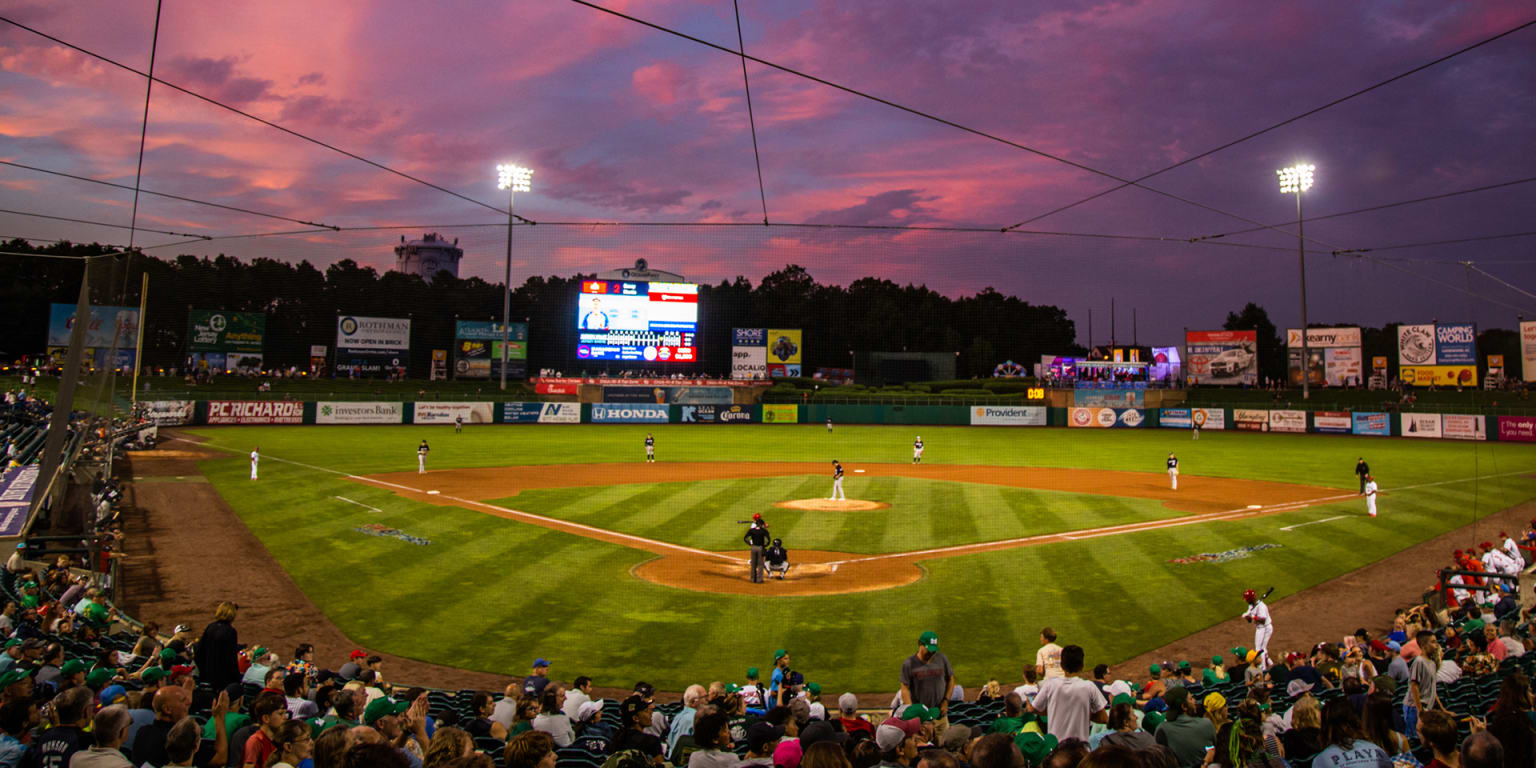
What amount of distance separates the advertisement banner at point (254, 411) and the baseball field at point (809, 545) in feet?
39.5

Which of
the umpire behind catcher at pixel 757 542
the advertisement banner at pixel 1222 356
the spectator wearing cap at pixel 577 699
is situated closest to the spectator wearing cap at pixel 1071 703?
the spectator wearing cap at pixel 577 699

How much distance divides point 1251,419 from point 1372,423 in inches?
266

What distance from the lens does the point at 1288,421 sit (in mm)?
53781

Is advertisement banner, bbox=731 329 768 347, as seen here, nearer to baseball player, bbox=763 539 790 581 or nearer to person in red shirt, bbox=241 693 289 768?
baseball player, bbox=763 539 790 581

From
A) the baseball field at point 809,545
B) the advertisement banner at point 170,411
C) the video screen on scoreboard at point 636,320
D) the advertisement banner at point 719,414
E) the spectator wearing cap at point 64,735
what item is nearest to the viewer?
the spectator wearing cap at point 64,735

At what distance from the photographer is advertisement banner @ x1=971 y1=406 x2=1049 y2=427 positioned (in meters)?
61.7

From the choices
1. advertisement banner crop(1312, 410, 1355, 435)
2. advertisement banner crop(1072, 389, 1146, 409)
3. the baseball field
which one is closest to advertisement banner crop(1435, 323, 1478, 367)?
advertisement banner crop(1312, 410, 1355, 435)

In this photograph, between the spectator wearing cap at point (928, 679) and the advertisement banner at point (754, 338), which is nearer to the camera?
the spectator wearing cap at point (928, 679)

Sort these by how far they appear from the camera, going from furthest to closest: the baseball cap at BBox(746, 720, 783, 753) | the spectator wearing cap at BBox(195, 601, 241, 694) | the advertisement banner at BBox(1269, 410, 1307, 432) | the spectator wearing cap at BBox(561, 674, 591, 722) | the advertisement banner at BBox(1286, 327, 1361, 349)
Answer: the advertisement banner at BBox(1286, 327, 1361, 349)
the advertisement banner at BBox(1269, 410, 1307, 432)
the spectator wearing cap at BBox(195, 601, 241, 694)
the spectator wearing cap at BBox(561, 674, 591, 722)
the baseball cap at BBox(746, 720, 783, 753)

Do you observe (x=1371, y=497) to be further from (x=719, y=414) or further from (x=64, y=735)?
(x=719, y=414)

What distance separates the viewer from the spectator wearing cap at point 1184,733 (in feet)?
18.9

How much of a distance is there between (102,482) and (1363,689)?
2625 cm

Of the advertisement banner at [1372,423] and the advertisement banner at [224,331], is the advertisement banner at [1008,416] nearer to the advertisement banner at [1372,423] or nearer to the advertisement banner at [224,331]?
the advertisement banner at [1372,423]

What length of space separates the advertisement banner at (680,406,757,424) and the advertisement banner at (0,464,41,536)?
46854 millimetres
